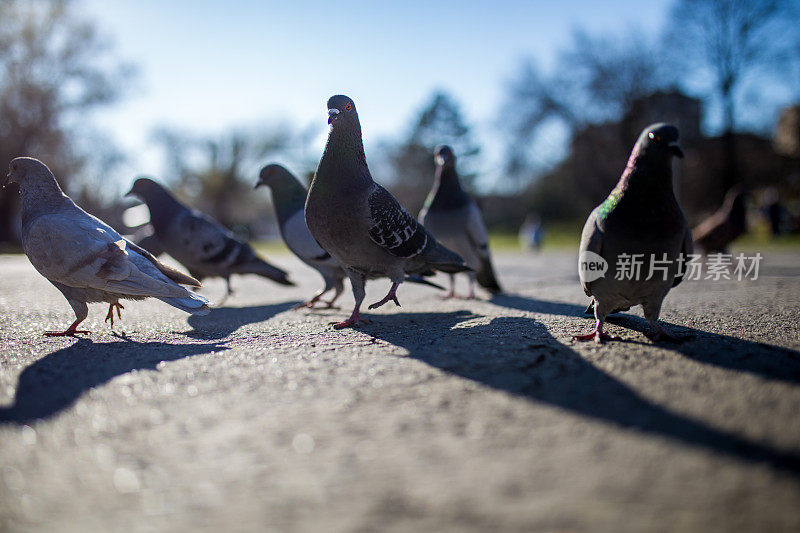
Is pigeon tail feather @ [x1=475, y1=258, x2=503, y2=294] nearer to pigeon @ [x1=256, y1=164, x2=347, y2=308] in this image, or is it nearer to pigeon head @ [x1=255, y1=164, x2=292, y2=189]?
pigeon @ [x1=256, y1=164, x2=347, y2=308]

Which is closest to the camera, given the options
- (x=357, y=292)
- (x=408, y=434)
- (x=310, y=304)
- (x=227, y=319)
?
(x=408, y=434)

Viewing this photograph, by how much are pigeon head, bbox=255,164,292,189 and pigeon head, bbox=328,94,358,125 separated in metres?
1.90

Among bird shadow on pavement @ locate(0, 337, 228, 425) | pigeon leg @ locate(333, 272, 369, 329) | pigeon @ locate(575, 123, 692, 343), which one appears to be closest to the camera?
bird shadow on pavement @ locate(0, 337, 228, 425)

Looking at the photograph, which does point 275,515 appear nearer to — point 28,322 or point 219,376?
point 219,376

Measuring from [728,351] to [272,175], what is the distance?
4300mm

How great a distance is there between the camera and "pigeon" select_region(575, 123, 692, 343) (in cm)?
249

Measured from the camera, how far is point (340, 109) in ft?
11.4

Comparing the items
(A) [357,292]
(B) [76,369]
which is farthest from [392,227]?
(B) [76,369]

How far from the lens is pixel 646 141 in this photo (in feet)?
8.79

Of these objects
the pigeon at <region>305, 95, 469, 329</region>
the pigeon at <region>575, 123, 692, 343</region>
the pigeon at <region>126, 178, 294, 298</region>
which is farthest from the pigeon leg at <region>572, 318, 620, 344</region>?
the pigeon at <region>126, 178, 294, 298</region>

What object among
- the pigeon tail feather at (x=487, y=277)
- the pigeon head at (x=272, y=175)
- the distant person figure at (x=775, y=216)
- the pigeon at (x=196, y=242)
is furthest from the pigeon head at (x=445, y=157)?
the distant person figure at (x=775, y=216)

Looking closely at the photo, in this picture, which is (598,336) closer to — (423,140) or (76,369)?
(76,369)

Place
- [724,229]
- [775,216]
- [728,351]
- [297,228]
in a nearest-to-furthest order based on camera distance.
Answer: [728,351] → [297,228] → [724,229] → [775,216]

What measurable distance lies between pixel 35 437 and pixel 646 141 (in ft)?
9.63
